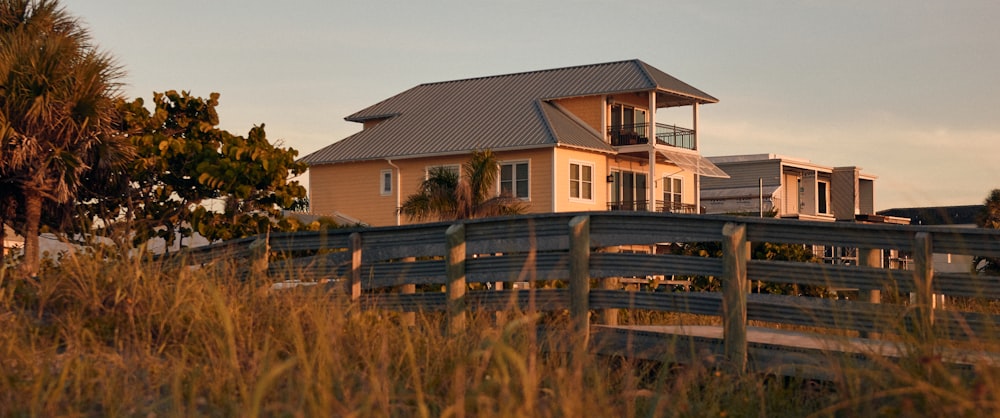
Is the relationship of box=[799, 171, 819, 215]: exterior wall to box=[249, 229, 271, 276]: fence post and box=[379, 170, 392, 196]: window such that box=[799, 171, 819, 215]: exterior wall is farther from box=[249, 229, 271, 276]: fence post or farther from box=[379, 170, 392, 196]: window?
box=[249, 229, 271, 276]: fence post

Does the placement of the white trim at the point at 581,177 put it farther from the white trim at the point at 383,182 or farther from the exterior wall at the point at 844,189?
the exterior wall at the point at 844,189

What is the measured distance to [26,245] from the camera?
69.4ft

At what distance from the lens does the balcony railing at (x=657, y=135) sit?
136 ft

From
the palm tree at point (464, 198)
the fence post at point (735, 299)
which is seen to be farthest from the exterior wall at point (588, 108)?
the fence post at point (735, 299)

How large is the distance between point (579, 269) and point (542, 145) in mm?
28163

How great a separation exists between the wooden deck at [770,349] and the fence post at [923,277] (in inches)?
9.9

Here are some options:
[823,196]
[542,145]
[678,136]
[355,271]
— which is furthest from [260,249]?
[823,196]

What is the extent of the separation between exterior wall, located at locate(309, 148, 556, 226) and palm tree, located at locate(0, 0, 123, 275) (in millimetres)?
18004

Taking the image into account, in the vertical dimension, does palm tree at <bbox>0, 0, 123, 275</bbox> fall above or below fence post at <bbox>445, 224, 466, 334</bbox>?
above

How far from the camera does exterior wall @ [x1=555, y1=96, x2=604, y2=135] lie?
40.8 m

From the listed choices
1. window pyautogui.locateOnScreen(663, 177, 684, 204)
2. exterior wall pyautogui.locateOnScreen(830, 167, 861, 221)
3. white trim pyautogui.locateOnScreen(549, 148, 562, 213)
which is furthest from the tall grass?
exterior wall pyautogui.locateOnScreen(830, 167, 861, 221)

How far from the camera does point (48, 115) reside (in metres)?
21.1

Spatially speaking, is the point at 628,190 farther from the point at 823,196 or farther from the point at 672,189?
the point at 823,196

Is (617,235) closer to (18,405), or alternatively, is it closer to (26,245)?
(18,405)
